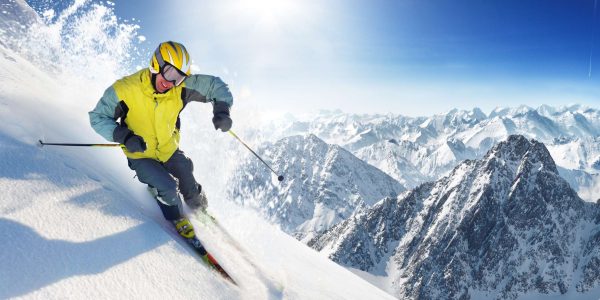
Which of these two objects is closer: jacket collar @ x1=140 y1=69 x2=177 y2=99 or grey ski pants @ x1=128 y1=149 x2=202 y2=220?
jacket collar @ x1=140 y1=69 x2=177 y2=99

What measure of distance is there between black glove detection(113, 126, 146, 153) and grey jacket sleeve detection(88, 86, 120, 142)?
0.33 ft

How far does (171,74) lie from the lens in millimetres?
5770

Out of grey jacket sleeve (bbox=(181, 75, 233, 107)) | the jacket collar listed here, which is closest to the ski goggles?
the jacket collar

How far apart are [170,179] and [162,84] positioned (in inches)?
58.3

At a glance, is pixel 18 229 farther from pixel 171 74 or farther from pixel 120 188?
pixel 171 74

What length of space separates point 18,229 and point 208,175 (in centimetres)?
946

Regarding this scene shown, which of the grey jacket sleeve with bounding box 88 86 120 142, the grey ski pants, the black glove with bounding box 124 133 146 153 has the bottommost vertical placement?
the grey ski pants

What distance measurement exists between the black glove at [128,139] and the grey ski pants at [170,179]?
1.87ft

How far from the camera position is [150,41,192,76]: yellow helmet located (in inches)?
223

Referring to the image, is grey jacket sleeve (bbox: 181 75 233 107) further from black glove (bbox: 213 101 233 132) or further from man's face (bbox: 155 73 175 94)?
man's face (bbox: 155 73 175 94)

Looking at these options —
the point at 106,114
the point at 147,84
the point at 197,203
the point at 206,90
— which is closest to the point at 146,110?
the point at 147,84

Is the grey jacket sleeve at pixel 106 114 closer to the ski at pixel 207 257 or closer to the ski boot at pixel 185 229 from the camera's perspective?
the ski boot at pixel 185 229

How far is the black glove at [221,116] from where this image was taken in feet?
23.5

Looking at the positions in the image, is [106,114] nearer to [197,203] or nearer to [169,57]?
[169,57]
